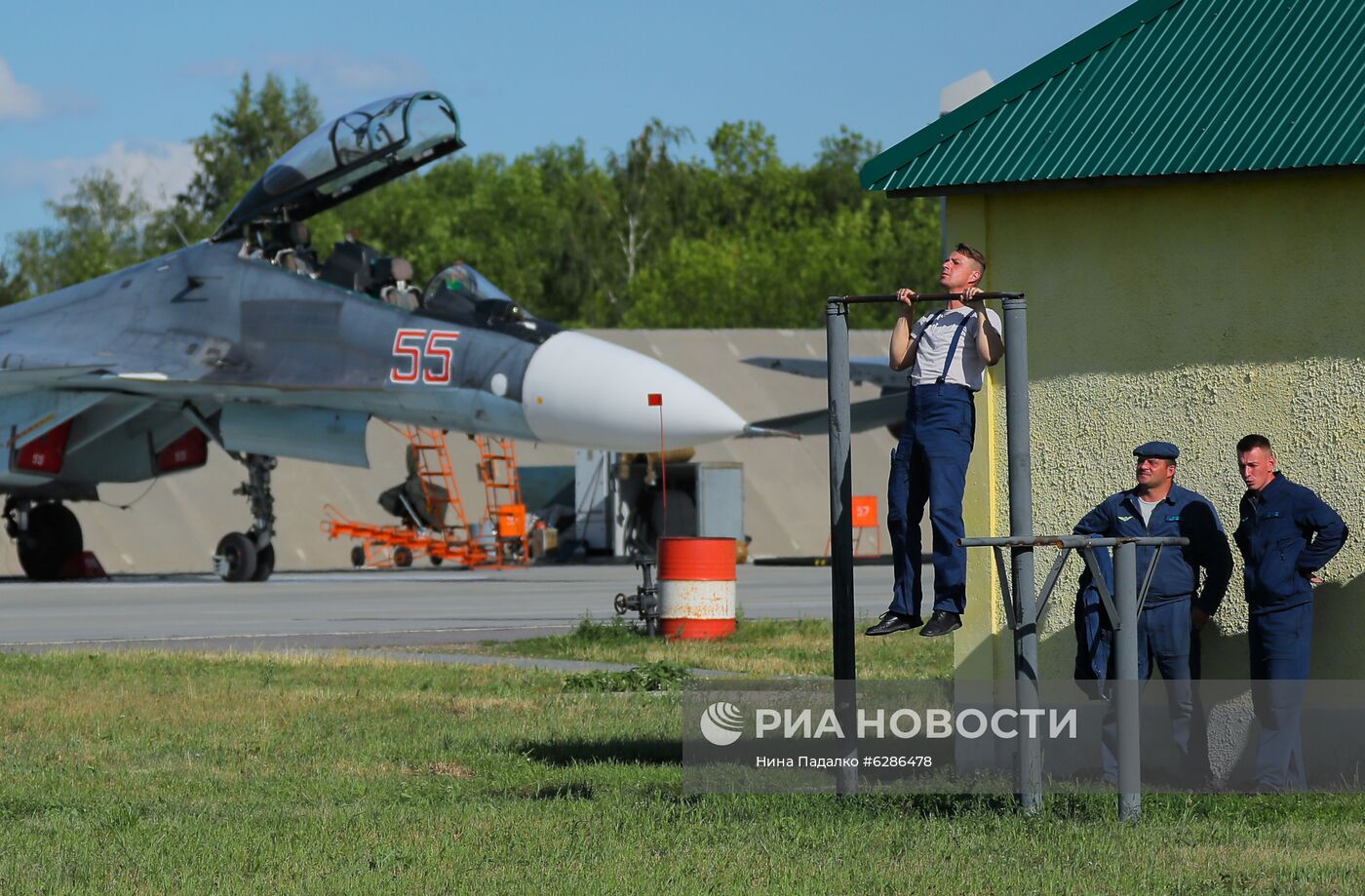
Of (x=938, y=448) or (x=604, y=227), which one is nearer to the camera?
(x=938, y=448)

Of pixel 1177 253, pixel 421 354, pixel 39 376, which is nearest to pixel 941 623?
pixel 1177 253

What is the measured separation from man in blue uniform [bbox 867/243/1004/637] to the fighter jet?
1545 cm

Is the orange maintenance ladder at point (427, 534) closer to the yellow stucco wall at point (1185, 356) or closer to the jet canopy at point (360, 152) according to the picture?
the jet canopy at point (360, 152)

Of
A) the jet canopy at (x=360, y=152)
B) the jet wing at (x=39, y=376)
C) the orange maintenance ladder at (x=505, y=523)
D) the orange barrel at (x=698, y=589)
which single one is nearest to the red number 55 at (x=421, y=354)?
the jet canopy at (x=360, y=152)

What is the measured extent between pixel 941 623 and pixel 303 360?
17827mm

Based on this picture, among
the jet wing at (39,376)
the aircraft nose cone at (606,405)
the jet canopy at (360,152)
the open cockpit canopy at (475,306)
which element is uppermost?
the jet canopy at (360,152)

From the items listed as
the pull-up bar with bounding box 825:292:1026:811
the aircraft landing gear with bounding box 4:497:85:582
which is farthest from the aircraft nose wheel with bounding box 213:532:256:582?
the pull-up bar with bounding box 825:292:1026:811

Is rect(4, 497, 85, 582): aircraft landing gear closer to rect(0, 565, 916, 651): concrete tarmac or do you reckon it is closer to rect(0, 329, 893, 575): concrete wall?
rect(0, 565, 916, 651): concrete tarmac

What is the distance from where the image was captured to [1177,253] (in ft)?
30.1

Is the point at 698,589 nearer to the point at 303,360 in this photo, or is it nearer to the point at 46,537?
the point at 303,360

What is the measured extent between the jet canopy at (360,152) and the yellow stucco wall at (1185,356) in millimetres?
15238

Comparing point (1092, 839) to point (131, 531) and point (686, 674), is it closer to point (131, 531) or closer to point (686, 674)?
point (686, 674)

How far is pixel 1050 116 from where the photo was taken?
9258mm

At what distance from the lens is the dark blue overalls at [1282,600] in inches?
333
